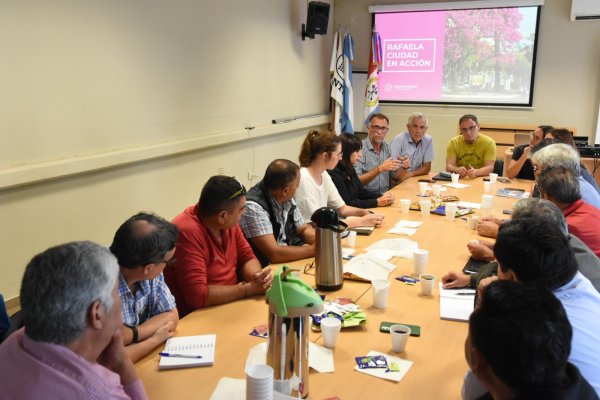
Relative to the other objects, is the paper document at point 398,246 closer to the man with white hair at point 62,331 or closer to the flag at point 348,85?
the man with white hair at point 62,331

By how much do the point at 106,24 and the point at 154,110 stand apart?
771 millimetres

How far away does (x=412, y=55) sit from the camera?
711cm

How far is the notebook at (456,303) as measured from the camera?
81.6 inches

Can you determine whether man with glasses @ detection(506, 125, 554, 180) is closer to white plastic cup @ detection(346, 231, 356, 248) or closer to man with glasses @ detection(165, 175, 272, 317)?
white plastic cup @ detection(346, 231, 356, 248)

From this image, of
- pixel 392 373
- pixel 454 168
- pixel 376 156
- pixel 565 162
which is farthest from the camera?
pixel 454 168

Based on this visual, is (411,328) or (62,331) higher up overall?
(62,331)

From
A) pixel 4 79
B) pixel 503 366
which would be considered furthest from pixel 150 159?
pixel 503 366

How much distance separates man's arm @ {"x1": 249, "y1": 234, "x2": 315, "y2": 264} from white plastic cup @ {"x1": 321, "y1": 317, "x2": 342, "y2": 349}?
3.03ft

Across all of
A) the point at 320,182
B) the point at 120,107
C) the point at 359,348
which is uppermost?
the point at 120,107

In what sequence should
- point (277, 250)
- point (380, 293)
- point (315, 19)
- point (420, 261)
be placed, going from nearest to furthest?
point (380, 293)
point (420, 261)
point (277, 250)
point (315, 19)

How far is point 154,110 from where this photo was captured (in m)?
4.21

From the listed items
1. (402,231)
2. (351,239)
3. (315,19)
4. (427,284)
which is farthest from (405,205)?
(315,19)

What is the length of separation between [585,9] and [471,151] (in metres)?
2.45

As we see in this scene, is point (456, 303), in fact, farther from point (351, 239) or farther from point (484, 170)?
point (484, 170)
